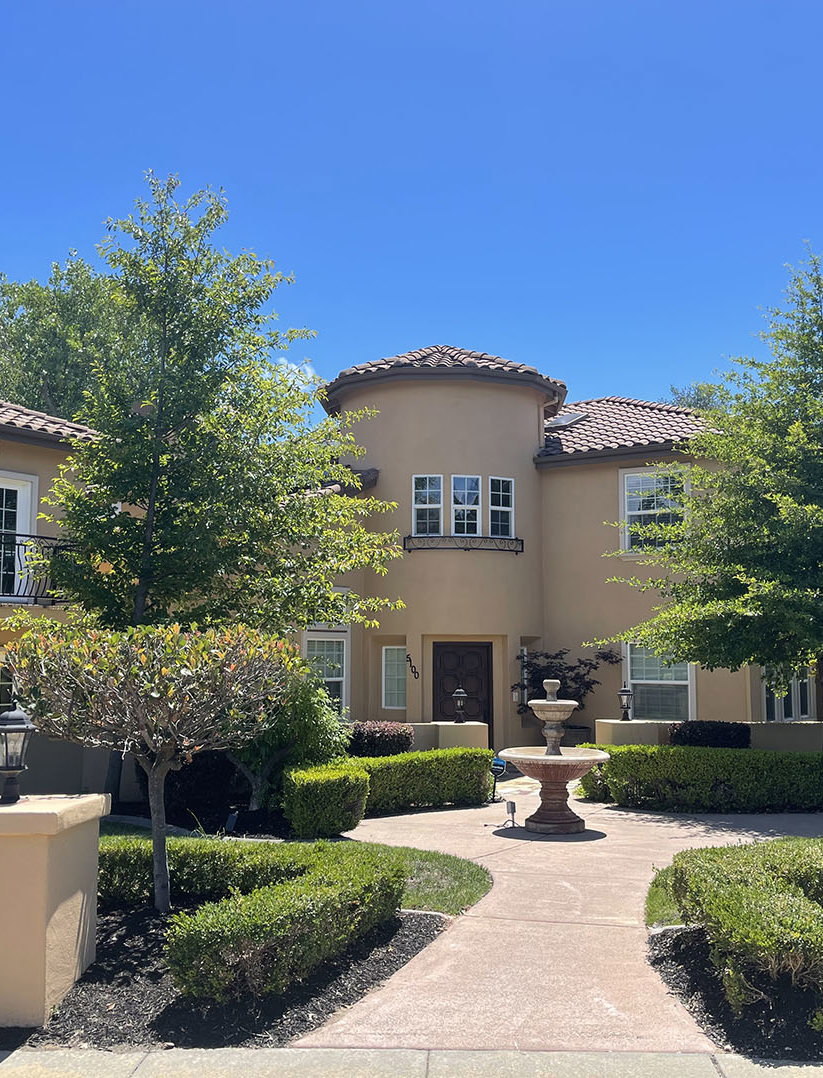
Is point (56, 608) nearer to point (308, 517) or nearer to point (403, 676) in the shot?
point (308, 517)

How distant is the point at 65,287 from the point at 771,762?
2654 cm

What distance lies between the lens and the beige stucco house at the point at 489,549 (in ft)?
60.4

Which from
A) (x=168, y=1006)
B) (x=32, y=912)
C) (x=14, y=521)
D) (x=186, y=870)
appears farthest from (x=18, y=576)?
(x=168, y=1006)

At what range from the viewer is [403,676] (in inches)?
744

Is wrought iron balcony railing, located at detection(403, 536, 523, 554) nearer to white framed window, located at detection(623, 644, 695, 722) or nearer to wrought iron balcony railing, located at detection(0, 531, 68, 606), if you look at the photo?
white framed window, located at detection(623, 644, 695, 722)

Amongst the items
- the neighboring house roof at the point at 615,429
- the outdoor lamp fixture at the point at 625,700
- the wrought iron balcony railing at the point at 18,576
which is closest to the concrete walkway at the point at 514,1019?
the outdoor lamp fixture at the point at 625,700

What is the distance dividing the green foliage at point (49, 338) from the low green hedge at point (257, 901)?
23.7 metres

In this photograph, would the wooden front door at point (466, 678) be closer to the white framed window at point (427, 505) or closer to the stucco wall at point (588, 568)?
the stucco wall at point (588, 568)

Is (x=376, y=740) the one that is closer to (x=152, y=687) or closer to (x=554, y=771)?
(x=554, y=771)

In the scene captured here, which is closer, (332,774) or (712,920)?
(712,920)

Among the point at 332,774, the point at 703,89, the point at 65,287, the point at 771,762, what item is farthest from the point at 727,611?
the point at 65,287

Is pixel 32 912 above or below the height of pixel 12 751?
below

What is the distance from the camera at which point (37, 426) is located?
1468 centimetres

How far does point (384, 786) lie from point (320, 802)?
2.31m
